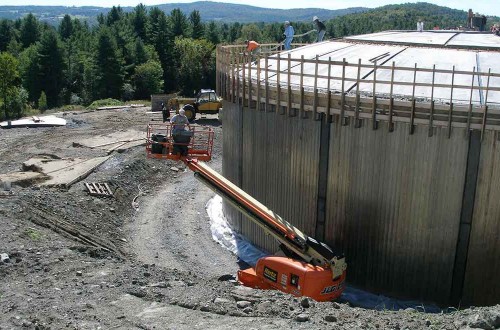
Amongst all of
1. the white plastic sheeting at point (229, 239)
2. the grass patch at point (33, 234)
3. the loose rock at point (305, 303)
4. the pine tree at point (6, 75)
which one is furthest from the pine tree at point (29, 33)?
the loose rock at point (305, 303)

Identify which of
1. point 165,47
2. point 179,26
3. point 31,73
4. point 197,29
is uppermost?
point 179,26

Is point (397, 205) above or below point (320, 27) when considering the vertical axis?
below

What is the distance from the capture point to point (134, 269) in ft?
52.8

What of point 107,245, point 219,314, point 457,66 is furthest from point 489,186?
point 107,245

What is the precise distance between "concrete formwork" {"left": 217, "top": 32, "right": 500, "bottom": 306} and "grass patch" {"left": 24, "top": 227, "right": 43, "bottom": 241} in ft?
26.7

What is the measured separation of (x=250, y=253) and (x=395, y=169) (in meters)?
7.12

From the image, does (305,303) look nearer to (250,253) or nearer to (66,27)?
(250,253)

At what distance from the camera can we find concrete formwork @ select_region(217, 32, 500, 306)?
54.4 feet

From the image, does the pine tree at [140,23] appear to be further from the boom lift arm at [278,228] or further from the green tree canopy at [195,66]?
the boom lift arm at [278,228]

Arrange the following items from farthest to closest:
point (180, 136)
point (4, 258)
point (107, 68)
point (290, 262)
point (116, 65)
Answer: point (116, 65), point (107, 68), point (180, 136), point (290, 262), point (4, 258)

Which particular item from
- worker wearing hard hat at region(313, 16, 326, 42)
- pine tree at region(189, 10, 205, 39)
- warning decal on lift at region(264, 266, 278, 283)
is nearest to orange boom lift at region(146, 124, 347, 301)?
warning decal on lift at region(264, 266, 278, 283)

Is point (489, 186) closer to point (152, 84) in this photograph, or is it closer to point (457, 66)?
point (457, 66)

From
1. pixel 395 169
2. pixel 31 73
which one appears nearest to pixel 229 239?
pixel 395 169

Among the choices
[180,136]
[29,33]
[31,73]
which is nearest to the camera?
[180,136]
